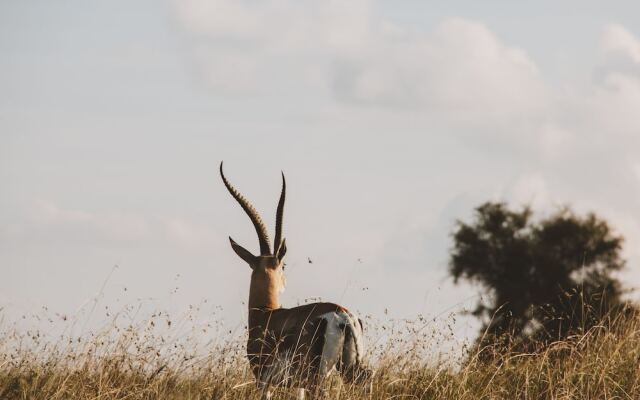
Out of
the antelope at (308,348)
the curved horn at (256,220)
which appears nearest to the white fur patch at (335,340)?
the antelope at (308,348)

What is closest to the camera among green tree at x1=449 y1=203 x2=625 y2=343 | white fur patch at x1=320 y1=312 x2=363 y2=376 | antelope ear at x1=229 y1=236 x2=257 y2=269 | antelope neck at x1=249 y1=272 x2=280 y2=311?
white fur patch at x1=320 y1=312 x2=363 y2=376

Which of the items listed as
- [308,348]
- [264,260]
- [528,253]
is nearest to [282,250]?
[264,260]

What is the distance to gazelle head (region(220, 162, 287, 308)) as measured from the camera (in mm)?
10867

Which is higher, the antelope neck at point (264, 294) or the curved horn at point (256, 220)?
the curved horn at point (256, 220)

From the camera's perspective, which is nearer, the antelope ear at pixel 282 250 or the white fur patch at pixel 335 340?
the white fur patch at pixel 335 340

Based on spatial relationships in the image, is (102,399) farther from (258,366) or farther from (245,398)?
(258,366)

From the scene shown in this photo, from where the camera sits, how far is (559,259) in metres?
29.1

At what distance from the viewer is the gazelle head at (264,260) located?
10.9 m

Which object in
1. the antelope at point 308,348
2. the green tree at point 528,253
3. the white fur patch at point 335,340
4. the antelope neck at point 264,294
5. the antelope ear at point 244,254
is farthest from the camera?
the green tree at point 528,253

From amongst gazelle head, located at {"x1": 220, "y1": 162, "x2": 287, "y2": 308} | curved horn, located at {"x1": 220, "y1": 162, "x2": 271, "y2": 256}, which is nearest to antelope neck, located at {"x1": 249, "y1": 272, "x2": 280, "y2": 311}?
gazelle head, located at {"x1": 220, "y1": 162, "x2": 287, "y2": 308}

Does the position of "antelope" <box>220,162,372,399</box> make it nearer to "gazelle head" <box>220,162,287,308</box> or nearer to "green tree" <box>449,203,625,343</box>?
"gazelle head" <box>220,162,287,308</box>

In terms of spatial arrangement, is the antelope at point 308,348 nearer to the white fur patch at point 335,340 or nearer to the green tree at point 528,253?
the white fur patch at point 335,340

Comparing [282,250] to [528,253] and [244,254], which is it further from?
[528,253]

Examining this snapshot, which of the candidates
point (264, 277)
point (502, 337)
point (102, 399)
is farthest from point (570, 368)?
point (102, 399)
